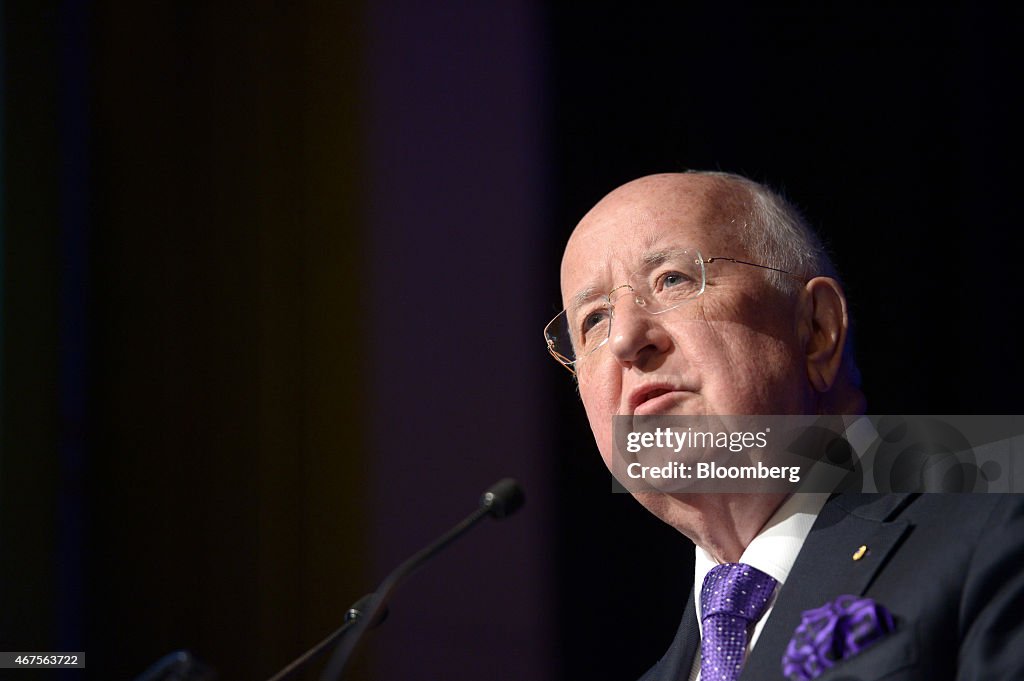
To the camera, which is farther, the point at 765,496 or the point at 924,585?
the point at 765,496

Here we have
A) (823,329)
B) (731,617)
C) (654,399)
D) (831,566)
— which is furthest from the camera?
(823,329)

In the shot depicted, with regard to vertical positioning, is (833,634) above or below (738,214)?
below

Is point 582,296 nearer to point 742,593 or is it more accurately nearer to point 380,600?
point 742,593

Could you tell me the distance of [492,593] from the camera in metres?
2.47

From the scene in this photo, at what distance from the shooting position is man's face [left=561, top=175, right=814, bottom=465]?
5.58ft

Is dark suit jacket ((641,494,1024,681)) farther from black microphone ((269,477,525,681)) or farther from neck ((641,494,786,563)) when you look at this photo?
black microphone ((269,477,525,681))

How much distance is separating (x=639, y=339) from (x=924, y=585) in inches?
24.4

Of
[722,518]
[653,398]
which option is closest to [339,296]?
[653,398]

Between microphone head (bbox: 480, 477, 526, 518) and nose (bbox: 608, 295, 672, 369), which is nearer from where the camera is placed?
microphone head (bbox: 480, 477, 526, 518)

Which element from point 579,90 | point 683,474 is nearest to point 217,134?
point 579,90

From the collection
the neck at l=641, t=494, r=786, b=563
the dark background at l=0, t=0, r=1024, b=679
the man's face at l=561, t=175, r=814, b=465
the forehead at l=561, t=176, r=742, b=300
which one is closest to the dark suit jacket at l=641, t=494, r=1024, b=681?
the neck at l=641, t=494, r=786, b=563

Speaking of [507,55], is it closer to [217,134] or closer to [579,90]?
[579,90]

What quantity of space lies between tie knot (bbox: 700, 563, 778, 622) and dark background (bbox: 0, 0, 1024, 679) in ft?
1.79

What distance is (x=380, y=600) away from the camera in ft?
4.63
